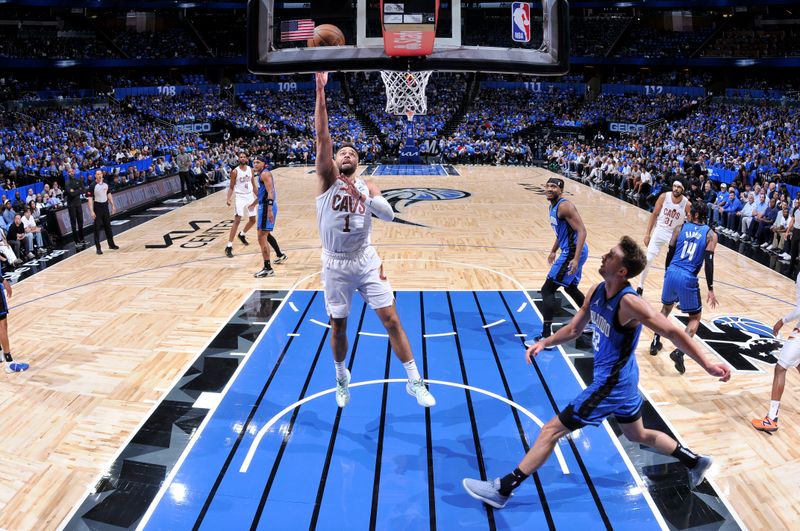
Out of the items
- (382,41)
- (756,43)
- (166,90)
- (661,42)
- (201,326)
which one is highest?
(661,42)

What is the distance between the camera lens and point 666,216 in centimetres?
693

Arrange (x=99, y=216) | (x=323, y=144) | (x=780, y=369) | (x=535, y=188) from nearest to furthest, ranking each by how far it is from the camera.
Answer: (x=323, y=144)
(x=780, y=369)
(x=99, y=216)
(x=535, y=188)

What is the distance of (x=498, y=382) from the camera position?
521cm

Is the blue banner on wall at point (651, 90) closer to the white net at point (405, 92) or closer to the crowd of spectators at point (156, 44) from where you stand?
the white net at point (405, 92)

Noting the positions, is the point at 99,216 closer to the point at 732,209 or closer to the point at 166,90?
the point at 732,209

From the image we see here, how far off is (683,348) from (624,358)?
36 centimetres

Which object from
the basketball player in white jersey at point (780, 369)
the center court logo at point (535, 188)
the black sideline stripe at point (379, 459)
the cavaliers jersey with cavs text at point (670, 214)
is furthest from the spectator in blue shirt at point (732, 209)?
the black sideline stripe at point (379, 459)

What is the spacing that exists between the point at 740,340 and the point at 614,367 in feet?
12.5

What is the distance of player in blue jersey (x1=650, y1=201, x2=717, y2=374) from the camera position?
526 cm

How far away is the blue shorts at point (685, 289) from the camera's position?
208 inches

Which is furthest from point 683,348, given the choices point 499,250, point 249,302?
point 499,250

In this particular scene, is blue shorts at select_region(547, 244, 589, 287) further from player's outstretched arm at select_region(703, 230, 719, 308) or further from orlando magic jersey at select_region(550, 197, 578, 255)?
player's outstretched arm at select_region(703, 230, 719, 308)

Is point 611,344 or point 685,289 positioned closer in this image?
point 611,344

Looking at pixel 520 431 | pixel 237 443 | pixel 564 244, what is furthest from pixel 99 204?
pixel 520 431
